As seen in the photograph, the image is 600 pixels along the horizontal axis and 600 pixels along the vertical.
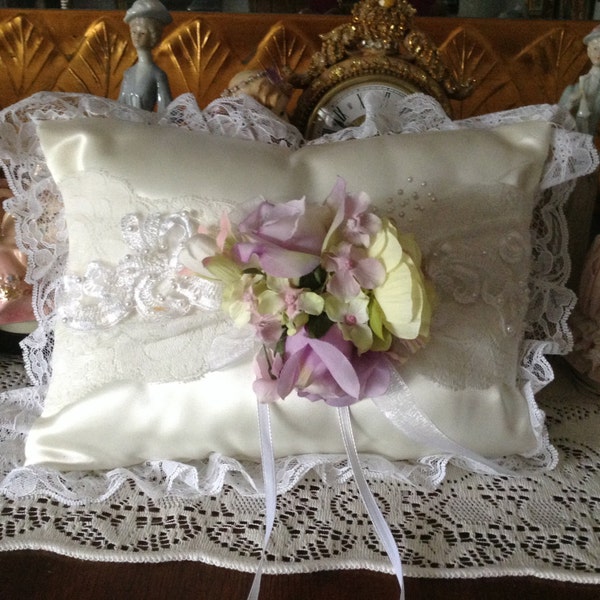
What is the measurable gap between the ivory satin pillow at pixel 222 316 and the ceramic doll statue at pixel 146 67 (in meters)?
0.18

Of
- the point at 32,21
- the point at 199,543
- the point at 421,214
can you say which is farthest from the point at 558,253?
the point at 32,21

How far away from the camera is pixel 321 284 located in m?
0.49

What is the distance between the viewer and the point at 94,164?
0.57 m

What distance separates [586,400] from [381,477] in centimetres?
32

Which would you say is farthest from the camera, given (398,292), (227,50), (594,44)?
(227,50)

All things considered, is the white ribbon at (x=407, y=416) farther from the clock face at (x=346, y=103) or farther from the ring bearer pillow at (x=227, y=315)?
the clock face at (x=346, y=103)

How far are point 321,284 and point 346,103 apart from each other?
0.37 meters

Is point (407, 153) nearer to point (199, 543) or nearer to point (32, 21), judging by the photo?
point (199, 543)

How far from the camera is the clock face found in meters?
0.75

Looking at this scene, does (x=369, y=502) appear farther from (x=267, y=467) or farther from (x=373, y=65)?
(x=373, y=65)

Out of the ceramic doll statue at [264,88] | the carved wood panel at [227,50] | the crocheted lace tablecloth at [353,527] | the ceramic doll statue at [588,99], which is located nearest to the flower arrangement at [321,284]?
the crocheted lace tablecloth at [353,527]

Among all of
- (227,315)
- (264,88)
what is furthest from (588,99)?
(227,315)

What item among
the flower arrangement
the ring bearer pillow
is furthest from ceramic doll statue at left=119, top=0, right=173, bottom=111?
the flower arrangement

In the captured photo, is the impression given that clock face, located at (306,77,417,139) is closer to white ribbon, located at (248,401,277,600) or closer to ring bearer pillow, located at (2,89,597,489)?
ring bearer pillow, located at (2,89,597,489)
